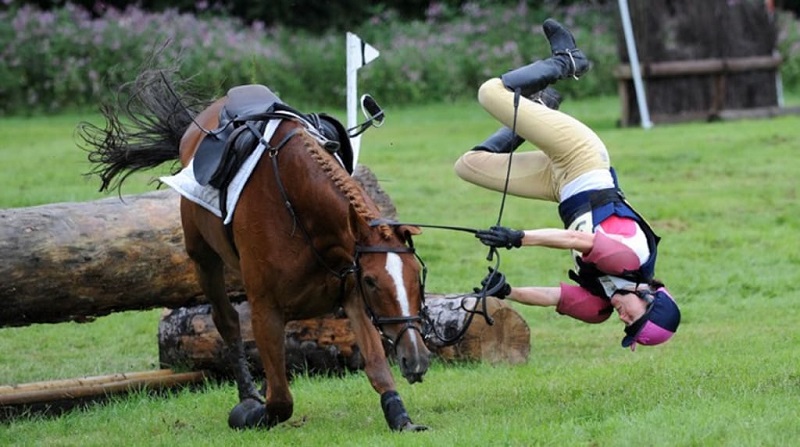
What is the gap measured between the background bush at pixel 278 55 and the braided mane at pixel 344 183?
621 inches

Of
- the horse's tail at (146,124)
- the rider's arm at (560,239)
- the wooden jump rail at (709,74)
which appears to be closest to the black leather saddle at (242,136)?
the horse's tail at (146,124)

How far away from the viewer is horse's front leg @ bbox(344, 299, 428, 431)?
661 centimetres

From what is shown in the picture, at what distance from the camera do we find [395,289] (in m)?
6.29

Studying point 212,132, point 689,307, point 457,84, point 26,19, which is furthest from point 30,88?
point 212,132

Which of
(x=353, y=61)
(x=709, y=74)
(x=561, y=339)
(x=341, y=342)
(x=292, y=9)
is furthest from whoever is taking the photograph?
(x=292, y=9)

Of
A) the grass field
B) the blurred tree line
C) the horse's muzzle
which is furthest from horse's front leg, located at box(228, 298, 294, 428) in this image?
the blurred tree line

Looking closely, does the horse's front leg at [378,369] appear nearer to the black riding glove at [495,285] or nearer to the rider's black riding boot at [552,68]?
the black riding glove at [495,285]

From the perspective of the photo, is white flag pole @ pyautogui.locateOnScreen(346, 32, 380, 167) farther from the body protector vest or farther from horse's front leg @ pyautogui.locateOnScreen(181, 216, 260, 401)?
the body protector vest

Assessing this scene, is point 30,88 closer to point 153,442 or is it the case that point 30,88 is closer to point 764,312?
point 764,312

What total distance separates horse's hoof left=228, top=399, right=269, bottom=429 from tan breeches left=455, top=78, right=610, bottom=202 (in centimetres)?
→ 171

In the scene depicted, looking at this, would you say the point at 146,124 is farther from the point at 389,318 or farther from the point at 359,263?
the point at 389,318

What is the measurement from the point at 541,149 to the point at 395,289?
1506 mm

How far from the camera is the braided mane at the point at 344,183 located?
21.2 feet

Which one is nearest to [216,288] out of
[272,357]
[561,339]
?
[272,357]
